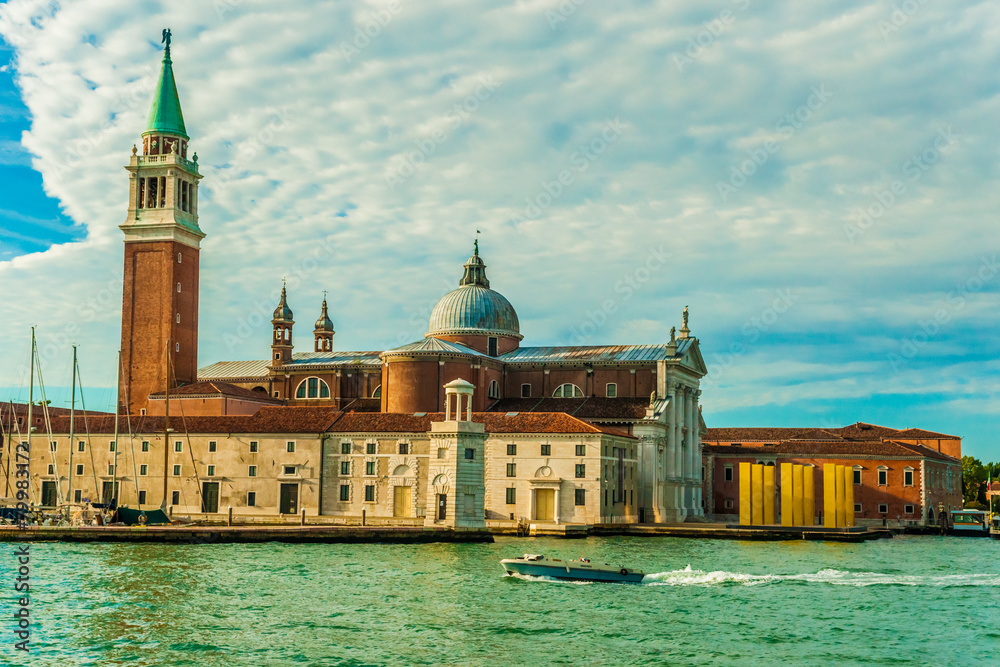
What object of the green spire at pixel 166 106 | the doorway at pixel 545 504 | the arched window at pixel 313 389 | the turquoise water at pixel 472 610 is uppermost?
the green spire at pixel 166 106

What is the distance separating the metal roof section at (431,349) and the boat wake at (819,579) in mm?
27091

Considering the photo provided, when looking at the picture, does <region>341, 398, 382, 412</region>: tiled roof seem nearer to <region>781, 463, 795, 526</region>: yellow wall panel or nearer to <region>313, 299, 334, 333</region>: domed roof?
<region>313, 299, 334, 333</region>: domed roof

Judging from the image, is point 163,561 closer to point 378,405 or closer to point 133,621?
point 133,621

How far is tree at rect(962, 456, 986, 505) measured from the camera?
325ft

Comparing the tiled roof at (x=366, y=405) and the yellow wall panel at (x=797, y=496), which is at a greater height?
the tiled roof at (x=366, y=405)

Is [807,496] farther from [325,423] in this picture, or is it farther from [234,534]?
[234,534]

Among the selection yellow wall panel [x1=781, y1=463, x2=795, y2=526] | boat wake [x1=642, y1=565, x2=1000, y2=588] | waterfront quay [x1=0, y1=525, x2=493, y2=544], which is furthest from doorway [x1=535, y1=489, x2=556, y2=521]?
boat wake [x1=642, y1=565, x2=1000, y2=588]

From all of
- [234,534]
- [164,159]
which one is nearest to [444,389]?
[234,534]

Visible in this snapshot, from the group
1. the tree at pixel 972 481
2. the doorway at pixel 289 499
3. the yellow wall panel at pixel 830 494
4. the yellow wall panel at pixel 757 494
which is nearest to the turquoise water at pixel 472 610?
the doorway at pixel 289 499

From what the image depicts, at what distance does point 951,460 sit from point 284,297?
44910 millimetres

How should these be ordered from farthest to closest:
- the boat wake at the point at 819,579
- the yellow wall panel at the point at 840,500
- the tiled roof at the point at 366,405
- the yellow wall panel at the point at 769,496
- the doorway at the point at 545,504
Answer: the tiled roof at the point at 366,405 < the yellow wall panel at the point at 769,496 < the yellow wall panel at the point at 840,500 < the doorway at the point at 545,504 < the boat wake at the point at 819,579

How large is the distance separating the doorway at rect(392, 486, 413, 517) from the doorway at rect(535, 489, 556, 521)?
19.2 ft

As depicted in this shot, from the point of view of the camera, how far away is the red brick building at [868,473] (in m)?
68.8

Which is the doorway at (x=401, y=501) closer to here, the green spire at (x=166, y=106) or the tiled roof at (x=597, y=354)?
the tiled roof at (x=597, y=354)
